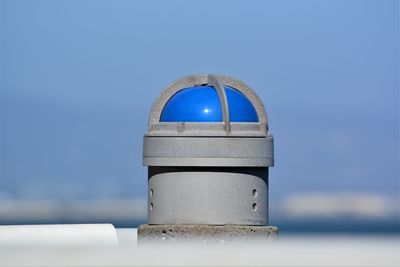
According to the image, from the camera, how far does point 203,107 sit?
17328 mm

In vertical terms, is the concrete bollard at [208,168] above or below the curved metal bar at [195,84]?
below

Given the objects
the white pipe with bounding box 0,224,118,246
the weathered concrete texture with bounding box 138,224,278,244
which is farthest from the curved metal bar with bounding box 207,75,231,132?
the white pipe with bounding box 0,224,118,246

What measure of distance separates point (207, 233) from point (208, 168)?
3.58ft

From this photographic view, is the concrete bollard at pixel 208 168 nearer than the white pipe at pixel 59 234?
Yes

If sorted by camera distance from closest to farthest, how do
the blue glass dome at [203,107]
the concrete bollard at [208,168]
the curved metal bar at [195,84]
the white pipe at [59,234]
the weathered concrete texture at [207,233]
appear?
the weathered concrete texture at [207,233] → the concrete bollard at [208,168] → the blue glass dome at [203,107] → the curved metal bar at [195,84] → the white pipe at [59,234]

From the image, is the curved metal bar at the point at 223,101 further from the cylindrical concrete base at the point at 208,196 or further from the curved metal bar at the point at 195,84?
the cylindrical concrete base at the point at 208,196

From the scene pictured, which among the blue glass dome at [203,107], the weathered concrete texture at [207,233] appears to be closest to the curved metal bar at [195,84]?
the blue glass dome at [203,107]

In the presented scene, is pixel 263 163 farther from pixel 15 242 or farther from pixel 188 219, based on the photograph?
pixel 15 242

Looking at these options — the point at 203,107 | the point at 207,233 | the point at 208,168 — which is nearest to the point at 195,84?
the point at 203,107

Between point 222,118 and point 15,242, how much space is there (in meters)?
5.47

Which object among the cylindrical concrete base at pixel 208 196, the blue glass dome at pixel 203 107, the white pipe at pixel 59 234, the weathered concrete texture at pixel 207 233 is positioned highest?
the blue glass dome at pixel 203 107

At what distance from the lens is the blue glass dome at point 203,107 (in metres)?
17.3

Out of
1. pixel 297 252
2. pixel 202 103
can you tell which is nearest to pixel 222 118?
pixel 202 103

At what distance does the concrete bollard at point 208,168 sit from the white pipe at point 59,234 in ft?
10.3
